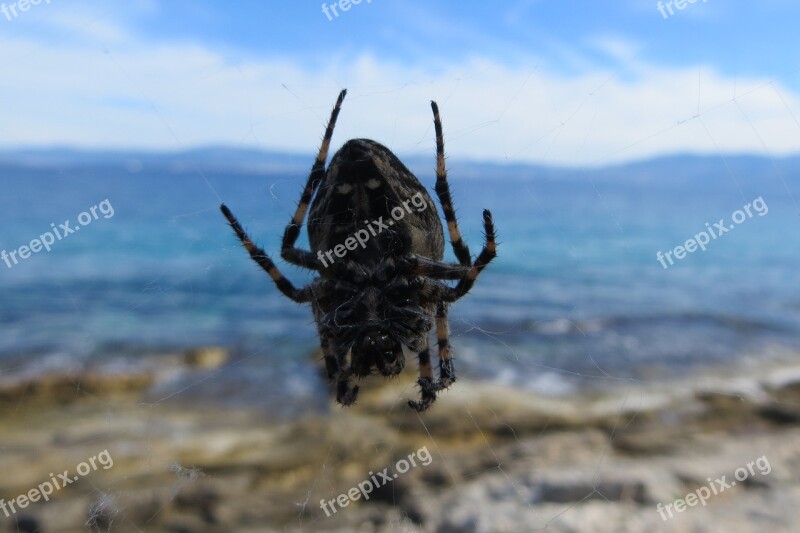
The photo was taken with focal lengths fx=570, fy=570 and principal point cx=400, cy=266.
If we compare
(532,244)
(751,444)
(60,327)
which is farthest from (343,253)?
(532,244)

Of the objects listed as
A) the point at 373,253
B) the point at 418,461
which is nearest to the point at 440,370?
the point at 373,253

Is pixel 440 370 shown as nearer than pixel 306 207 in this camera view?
No

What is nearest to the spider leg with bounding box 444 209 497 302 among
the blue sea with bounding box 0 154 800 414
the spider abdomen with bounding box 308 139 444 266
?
the blue sea with bounding box 0 154 800 414

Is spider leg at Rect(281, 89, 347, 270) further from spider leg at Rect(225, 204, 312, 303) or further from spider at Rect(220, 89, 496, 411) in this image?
spider leg at Rect(225, 204, 312, 303)

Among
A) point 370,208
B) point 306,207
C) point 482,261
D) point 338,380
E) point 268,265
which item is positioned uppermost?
point 370,208

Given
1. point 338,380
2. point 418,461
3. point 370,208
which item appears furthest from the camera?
point 418,461

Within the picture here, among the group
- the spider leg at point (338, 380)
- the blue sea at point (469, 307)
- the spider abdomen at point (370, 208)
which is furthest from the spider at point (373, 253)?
the spider leg at point (338, 380)

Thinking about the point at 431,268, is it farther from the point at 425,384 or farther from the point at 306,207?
the point at 425,384
